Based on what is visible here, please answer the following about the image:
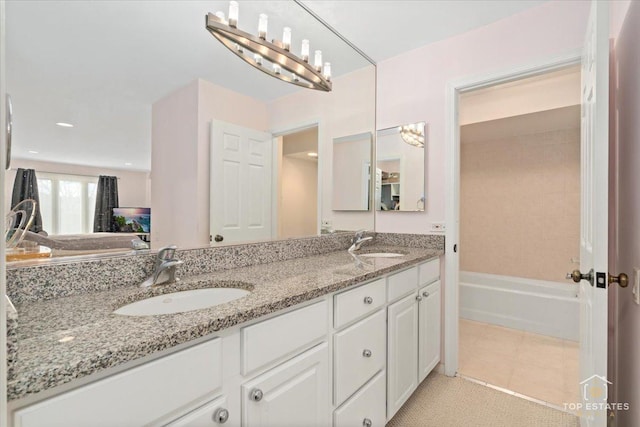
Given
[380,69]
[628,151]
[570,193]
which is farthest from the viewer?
[570,193]

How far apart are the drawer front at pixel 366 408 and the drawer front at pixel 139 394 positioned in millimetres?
677

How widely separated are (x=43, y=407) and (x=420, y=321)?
5.70 feet

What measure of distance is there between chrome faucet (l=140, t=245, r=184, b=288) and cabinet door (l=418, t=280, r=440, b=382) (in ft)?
4.56

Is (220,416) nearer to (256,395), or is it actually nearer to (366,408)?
(256,395)

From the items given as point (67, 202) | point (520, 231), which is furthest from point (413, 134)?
point (67, 202)

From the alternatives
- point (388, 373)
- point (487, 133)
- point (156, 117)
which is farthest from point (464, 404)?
point (487, 133)

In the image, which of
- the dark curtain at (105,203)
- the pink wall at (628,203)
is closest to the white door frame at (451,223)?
the pink wall at (628,203)

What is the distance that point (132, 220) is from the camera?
3.79 ft

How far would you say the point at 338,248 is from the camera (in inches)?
86.7

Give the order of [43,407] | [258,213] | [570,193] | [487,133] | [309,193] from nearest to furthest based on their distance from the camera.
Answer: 1. [43,407]
2. [258,213]
3. [309,193]
4. [570,193]
5. [487,133]

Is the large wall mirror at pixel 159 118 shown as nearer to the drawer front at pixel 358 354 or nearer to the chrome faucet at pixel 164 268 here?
the chrome faucet at pixel 164 268

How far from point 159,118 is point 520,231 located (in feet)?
11.6

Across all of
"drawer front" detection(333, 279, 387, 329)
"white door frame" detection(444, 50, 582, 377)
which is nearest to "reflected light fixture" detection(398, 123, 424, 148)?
"white door frame" detection(444, 50, 582, 377)

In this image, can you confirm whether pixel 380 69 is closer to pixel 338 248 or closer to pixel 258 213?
pixel 338 248
